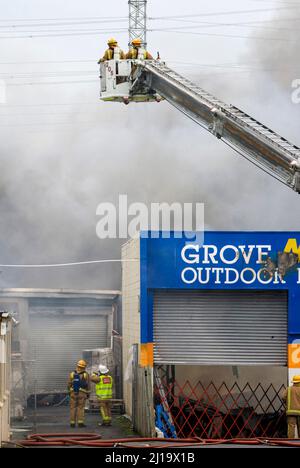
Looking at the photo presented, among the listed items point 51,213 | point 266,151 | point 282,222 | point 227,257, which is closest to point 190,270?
point 227,257

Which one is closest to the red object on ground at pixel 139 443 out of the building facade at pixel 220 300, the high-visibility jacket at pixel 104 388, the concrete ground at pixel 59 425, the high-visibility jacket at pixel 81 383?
the concrete ground at pixel 59 425

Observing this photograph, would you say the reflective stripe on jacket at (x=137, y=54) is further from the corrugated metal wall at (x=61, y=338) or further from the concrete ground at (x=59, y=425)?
the concrete ground at (x=59, y=425)

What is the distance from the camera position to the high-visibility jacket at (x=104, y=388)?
23.0 metres

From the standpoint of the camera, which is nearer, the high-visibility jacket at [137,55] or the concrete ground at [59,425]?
the concrete ground at [59,425]

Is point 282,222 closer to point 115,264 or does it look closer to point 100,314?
point 115,264

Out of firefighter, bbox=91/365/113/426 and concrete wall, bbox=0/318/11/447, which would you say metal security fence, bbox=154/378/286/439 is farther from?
concrete wall, bbox=0/318/11/447

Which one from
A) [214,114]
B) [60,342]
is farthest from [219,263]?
[60,342]

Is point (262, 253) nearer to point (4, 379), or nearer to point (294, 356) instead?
point (294, 356)

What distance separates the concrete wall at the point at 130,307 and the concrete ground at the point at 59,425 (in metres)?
0.96

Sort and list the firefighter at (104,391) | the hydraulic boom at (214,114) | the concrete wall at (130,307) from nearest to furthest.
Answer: the hydraulic boom at (214,114)
the firefighter at (104,391)
the concrete wall at (130,307)

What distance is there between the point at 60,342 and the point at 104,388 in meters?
7.76

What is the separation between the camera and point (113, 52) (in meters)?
26.2

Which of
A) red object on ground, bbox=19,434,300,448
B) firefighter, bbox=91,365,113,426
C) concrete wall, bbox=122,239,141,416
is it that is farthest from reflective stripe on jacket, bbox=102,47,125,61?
red object on ground, bbox=19,434,300,448

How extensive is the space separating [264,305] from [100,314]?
937cm
